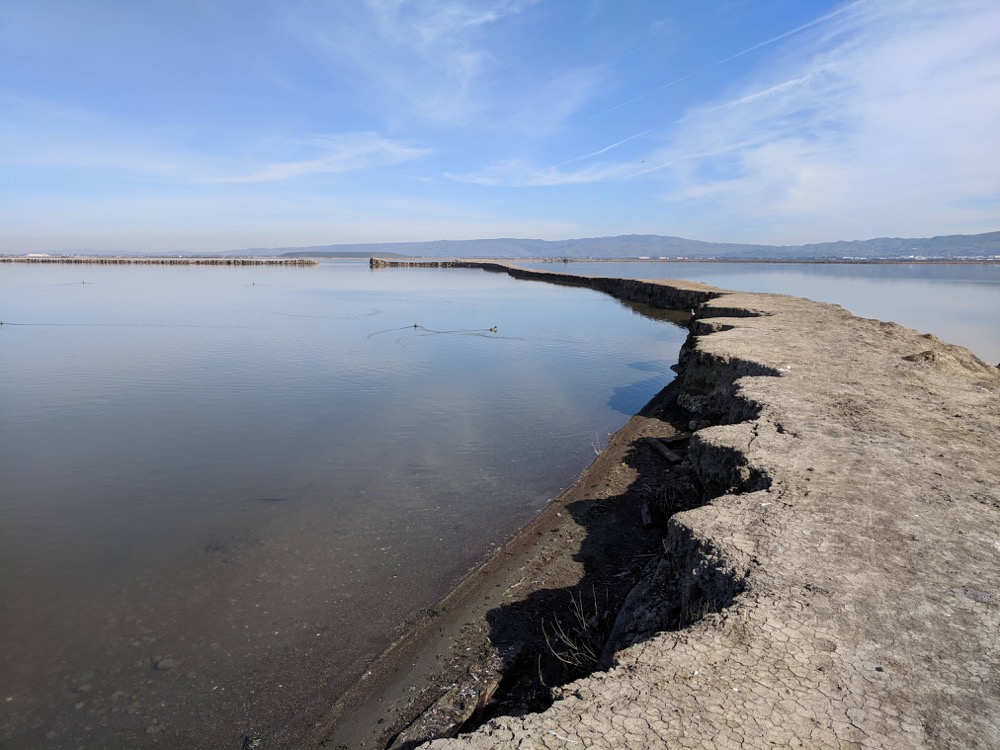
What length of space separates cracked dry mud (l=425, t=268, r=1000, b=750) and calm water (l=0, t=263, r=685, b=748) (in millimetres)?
3244

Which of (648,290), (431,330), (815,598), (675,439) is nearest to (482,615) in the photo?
(815,598)

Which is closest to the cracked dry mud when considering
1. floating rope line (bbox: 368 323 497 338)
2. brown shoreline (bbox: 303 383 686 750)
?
brown shoreline (bbox: 303 383 686 750)

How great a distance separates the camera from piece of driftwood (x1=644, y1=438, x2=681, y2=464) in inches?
411

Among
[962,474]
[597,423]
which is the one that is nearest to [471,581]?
[962,474]

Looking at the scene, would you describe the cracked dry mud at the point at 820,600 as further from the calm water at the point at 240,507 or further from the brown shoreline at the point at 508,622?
the calm water at the point at 240,507

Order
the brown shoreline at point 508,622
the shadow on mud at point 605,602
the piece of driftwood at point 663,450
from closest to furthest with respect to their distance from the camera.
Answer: the shadow on mud at point 605,602 → the brown shoreline at point 508,622 → the piece of driftwood at point 663,450

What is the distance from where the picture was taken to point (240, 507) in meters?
8.73

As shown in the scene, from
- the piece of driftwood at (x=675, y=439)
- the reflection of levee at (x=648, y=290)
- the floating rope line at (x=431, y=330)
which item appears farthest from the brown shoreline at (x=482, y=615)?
the reflection of levee at (x=648, y=290)

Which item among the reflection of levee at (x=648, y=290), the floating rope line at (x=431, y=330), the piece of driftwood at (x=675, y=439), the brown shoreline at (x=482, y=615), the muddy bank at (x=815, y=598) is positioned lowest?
the reflection of levee at (x=648, y=290)

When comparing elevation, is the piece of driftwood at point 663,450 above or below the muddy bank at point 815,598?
below

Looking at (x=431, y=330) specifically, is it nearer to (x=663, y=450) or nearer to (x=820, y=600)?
(x=663, y=450)

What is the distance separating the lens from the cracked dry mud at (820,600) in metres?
2.77

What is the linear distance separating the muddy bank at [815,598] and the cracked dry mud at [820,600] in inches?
0.5

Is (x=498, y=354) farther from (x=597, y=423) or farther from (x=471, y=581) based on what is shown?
(x=471, y=581)
